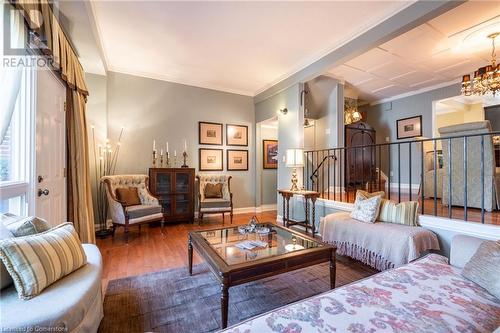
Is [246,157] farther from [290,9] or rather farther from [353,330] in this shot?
[353,330]

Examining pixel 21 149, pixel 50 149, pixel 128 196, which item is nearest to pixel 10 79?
pixel 21 149

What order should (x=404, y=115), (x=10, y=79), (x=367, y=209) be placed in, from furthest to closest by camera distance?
(x=404, y=115) → (x=367, y=209) → (x=10, y=79)

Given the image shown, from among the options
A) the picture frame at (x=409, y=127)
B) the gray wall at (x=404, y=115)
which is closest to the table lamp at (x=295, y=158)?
the gray wall at (x=404, y=115)

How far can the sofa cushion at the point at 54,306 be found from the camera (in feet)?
3.10

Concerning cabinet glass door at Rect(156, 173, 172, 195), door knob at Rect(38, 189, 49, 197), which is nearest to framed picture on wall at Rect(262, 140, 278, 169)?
cabinet glass door at Rect(156, 173, 172, 195)

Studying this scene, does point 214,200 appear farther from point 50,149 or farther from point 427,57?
point 427,57

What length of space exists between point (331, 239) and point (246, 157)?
10.3 ft

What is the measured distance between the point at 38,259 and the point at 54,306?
0.92 ft

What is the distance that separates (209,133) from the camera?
198 inches

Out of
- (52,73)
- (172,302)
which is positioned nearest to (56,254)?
(172,302)

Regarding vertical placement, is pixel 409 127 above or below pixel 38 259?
above

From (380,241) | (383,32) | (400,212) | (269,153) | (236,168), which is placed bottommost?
(380,241)

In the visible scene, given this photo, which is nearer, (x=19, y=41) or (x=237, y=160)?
(x=19, y=41)

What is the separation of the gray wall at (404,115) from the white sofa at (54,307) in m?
5.44
